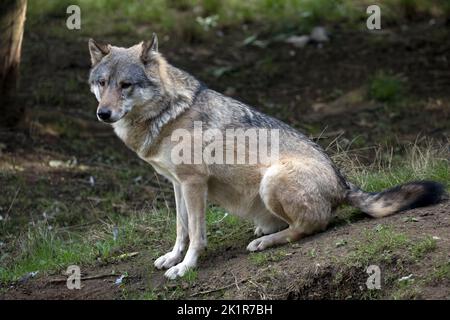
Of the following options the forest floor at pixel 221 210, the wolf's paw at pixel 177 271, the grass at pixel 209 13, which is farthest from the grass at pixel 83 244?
the grass at pixel 209 13

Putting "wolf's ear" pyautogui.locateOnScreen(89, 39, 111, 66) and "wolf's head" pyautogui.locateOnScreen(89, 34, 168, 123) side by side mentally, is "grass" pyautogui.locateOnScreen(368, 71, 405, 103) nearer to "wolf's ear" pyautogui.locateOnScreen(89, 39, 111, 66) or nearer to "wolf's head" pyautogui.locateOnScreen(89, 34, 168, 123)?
"wolf's head" pyautogui.locateOnScreen(89, 34, 168, 123)

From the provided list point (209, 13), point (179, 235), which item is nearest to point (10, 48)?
point (179, 235)

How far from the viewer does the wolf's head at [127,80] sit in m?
6.91

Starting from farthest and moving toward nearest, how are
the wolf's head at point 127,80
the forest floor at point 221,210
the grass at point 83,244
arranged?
the grass at point 83,244, the wolf's head at point 127,80, the forest floor at point 221,210

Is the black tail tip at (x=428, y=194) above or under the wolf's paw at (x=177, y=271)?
above

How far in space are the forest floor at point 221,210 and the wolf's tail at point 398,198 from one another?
102mm

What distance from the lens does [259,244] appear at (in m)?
7.23

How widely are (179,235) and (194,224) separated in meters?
0.37

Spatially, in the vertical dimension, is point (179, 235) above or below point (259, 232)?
above

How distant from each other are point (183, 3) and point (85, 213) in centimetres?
742

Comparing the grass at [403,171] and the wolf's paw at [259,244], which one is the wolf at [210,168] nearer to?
the wolf's paw at [259,244]

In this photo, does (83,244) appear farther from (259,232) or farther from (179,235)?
(259,232)

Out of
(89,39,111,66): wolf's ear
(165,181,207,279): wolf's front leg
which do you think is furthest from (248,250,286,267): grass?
(89,39,111,66): wolf's ear

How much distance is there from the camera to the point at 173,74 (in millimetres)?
7406
